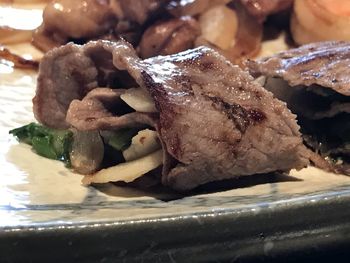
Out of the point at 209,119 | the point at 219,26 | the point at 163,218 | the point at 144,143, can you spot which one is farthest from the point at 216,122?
the point at 219,26

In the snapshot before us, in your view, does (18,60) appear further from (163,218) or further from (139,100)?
(163,218)

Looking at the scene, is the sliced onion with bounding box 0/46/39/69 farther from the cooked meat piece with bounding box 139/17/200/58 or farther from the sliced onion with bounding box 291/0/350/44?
the sliced onion with bounding box 291/0/350/44

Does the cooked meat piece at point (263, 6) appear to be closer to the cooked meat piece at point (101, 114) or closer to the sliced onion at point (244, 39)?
the sliced onion at point (244, 39)

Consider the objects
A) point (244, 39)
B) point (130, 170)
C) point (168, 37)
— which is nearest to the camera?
point (130, 170)

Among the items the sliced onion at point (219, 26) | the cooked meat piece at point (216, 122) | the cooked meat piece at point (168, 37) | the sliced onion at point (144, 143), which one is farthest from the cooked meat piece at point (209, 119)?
the sliced onion at point (219, 26)

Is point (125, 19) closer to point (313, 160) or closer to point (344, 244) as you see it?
point (313, 160)

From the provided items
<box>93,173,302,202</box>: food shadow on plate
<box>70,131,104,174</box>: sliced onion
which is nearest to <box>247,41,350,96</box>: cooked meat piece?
<box>93,173,302,202</box>: food shadow on plate

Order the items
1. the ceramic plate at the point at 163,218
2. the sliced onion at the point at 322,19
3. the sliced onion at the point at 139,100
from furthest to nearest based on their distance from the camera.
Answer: the sliced onion at the point at 322,19, the sliced onion at the point at 139,100, the ceramic plate at the point at 163,218
